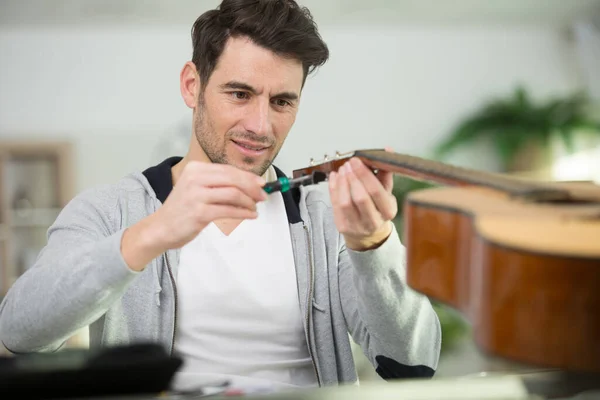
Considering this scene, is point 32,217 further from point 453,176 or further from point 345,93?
point 453,176

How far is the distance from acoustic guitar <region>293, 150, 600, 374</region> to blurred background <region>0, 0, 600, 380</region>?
139 inches

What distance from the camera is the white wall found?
499 cm

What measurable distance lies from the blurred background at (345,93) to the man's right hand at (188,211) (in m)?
3.47

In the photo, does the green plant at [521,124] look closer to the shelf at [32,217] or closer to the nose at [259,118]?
the shelf at [32,217]

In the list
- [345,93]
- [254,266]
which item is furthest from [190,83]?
[345,93]

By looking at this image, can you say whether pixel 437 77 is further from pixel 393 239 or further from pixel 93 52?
pixel 393 239

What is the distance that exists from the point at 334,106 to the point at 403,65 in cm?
66

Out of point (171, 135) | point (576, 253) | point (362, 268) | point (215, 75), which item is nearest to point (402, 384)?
point (576, 253)

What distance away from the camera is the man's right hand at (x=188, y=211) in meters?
1.05

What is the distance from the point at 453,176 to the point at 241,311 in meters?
0.61

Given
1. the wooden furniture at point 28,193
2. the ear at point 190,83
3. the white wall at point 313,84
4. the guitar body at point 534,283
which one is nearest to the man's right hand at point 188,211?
the guitar body at point 534,283

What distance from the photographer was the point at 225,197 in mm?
1062

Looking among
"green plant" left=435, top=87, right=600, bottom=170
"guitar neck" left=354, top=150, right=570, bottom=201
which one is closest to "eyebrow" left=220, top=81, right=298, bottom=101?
"guitar neck" left=354, top=150, right=570, bottom=201

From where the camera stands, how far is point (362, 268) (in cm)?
128
